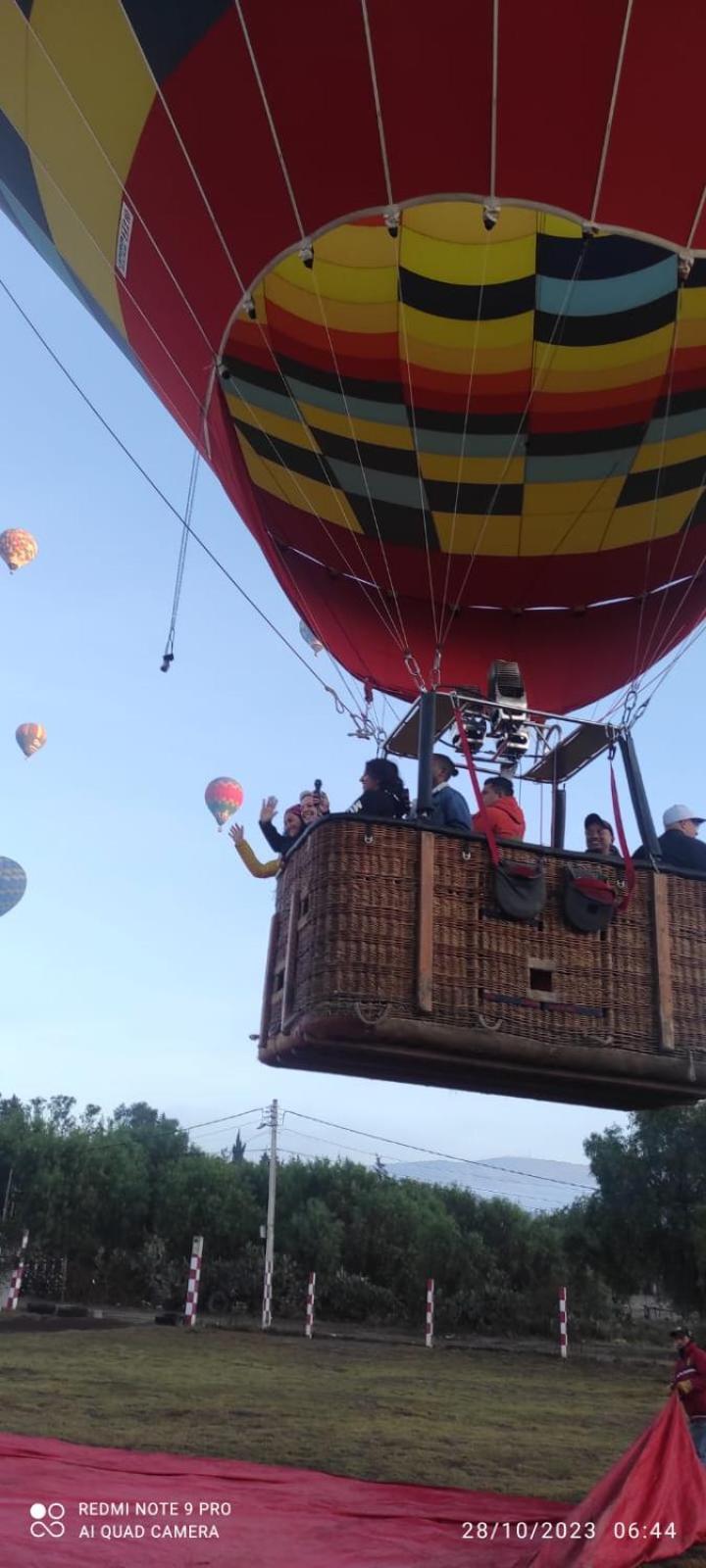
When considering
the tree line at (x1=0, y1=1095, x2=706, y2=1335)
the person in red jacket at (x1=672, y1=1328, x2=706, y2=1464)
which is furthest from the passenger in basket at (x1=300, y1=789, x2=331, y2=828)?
the tree line at (x1=0, y1=1095, x2=706, y2=1335)

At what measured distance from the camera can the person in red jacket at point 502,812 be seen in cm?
420

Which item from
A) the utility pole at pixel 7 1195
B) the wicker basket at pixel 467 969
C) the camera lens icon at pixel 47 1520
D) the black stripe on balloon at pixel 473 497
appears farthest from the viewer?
the utility pole at pixel 7 1195

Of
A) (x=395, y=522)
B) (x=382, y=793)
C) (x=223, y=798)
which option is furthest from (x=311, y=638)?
(x=223, y=798)

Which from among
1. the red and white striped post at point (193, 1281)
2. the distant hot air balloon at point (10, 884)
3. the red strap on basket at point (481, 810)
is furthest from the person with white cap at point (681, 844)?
the distant hot air balloon at point (10, 884)

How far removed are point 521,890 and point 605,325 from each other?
113 inches

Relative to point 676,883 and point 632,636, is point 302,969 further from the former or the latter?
point 632,636

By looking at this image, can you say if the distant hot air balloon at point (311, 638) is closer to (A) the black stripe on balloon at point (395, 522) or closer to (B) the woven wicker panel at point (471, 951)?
(A) the black stripe on balloon at point (395, 522)

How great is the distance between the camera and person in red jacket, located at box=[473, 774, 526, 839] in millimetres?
4203

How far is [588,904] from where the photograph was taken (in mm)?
3977

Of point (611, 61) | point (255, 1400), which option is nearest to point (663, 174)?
point (611, 61)

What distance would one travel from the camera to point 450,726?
6.11 m

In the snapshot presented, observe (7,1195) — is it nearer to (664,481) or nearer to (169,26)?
(664,481)

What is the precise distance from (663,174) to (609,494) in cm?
212

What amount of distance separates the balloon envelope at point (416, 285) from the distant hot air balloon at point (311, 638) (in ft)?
0.82
